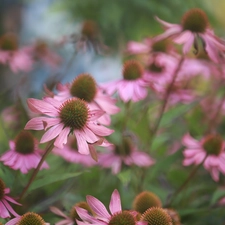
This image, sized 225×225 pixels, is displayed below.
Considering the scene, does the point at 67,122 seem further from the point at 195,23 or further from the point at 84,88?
the point at 195,23

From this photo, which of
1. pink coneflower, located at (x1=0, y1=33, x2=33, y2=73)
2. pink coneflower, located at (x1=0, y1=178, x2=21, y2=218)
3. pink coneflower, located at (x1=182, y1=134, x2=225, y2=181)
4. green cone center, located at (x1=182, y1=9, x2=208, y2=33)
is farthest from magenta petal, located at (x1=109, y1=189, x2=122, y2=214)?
pink coneflower, located at (x1=0, y1=33, x2=33, y2=73)

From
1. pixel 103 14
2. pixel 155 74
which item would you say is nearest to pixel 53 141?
pixel 155 74

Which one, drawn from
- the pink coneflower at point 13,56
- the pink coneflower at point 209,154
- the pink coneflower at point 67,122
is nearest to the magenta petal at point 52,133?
the pink coneflower at point 67,122

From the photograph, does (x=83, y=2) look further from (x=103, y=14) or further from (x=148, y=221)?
(x=148, y=221)

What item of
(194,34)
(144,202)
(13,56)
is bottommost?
(13,56)

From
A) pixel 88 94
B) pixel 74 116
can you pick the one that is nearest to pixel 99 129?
pixel 74 116

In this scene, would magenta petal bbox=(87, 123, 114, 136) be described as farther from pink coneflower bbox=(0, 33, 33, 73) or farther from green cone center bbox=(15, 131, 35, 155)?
pink coneflower bbox=(0, 33, 33, 73)
